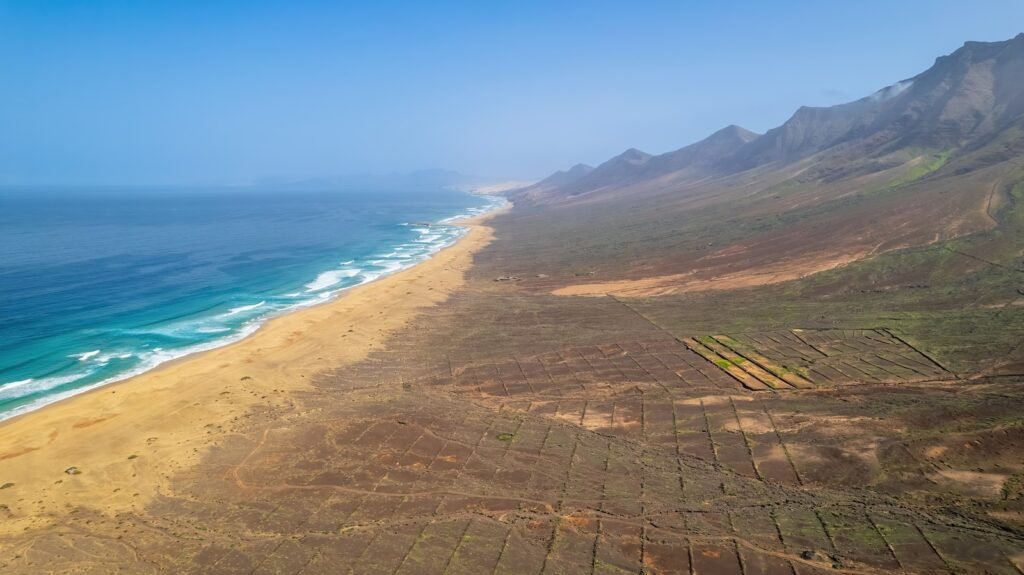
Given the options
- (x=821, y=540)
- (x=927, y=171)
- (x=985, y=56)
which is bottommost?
(x=821, y=540)

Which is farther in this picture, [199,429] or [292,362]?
[292,362]

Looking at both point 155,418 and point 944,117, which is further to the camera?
point 944,117

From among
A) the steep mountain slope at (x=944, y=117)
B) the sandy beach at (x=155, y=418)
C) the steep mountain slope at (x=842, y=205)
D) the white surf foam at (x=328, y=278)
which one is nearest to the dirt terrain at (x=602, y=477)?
the sandy beach at (x=155, y=418)

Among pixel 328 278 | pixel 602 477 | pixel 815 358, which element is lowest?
pixel 602 477

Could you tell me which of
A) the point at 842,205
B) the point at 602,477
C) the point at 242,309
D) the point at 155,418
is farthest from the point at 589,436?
the point at 842,205

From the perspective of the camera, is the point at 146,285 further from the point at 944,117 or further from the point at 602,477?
the point at 944,117

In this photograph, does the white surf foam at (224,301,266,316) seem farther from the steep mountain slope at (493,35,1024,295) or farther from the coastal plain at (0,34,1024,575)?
the steep mountain slope at (493,35,1024,295)

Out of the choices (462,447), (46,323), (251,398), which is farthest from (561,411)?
(46,323)

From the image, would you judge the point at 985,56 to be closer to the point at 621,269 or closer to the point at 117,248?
the point at 621,269
